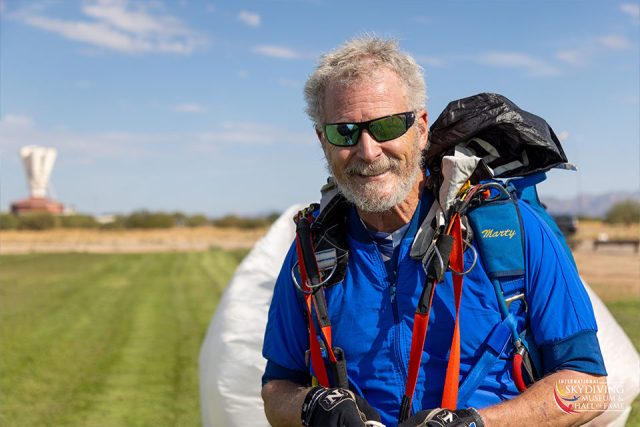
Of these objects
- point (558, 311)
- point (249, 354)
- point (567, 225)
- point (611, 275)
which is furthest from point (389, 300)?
point (567, 225)

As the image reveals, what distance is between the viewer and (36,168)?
94625 millimetres

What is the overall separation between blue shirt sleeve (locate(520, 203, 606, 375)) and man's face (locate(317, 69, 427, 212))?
44cm

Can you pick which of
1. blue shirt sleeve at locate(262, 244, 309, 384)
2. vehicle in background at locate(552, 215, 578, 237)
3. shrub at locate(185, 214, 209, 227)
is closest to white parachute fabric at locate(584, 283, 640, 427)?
blue shirt sleeve at locate(262, 244, 309, 384)

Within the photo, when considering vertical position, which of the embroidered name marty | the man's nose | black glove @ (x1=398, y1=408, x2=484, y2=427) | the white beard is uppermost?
the man's nose

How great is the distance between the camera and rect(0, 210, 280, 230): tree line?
54.8m

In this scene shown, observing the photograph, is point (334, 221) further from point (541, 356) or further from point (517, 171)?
point (541, 356)

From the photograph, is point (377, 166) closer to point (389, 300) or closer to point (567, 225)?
point (389, 300)

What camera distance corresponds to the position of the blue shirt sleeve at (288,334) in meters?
2.36

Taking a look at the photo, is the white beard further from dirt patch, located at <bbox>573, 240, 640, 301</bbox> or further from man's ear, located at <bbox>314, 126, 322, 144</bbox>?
dirt patch, located at <bbox>573, 240, 640, 301</bbox>

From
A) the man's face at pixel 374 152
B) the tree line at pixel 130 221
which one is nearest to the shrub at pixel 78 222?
the tree line at pixel 130 221

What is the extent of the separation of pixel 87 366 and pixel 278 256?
4.17 meters

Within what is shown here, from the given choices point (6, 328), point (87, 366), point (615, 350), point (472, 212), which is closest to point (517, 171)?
point (472, 212)

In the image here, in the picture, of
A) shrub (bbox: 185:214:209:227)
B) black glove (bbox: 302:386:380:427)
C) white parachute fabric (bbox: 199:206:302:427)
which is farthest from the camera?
shrub (bbox: 185:214:209:227)

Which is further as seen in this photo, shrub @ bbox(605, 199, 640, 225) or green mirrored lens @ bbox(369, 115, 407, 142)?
shrub @ bbox(605, 199, 640, 225)
